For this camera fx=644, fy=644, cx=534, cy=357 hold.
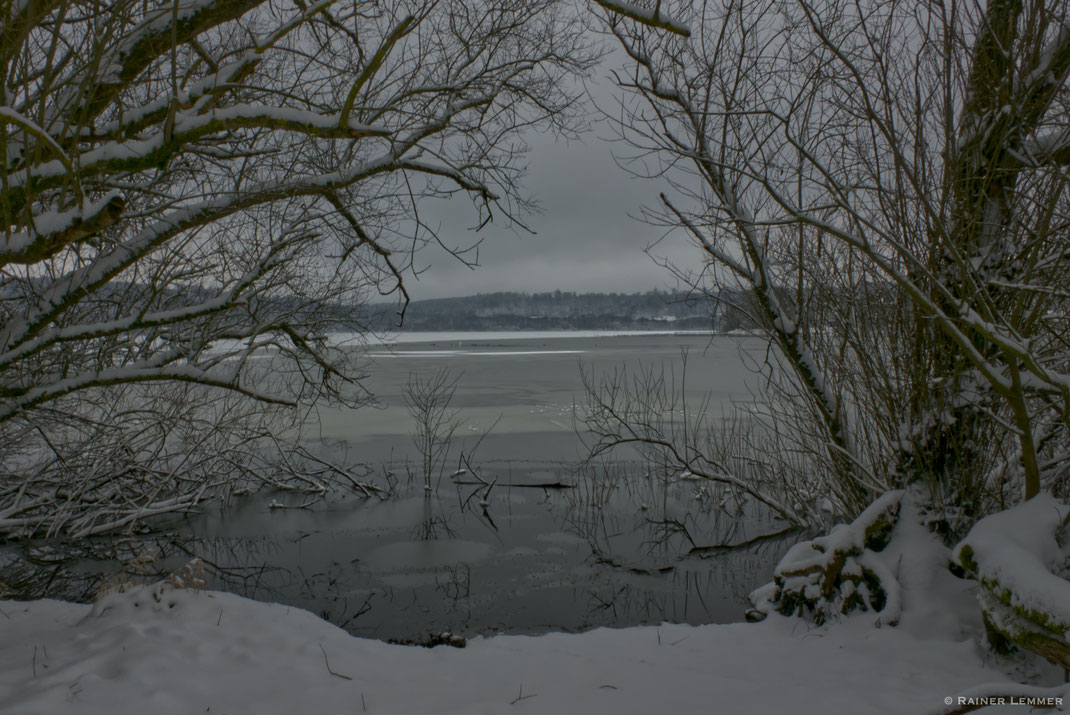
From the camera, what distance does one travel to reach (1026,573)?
347cm

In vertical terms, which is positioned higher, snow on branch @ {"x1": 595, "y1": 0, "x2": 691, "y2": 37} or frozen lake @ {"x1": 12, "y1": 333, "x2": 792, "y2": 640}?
snow on branch @ {"x1": 595, "y1": 0, "x2": 691, "y2": 37}

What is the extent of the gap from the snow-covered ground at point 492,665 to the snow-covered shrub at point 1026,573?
1.22 ft

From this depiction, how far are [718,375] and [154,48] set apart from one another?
25.6 meters

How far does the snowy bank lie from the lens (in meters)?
3.80

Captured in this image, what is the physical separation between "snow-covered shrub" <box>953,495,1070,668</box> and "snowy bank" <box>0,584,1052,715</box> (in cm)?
51

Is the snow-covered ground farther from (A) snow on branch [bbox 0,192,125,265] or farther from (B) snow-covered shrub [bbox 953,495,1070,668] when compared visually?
(A) snow on branch [bbox 0,192,125,265]

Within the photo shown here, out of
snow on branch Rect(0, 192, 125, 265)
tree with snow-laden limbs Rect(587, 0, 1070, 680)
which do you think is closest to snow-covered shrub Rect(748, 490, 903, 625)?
tree with snow-laden limbs Rect(587, 0, 1070, 680)

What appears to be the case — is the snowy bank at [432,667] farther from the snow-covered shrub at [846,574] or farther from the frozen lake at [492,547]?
the frozen lake at [492,547]

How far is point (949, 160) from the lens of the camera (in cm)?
464

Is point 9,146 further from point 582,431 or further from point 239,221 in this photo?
point 582,431

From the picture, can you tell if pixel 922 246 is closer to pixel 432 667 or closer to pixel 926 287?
pixel 926 287

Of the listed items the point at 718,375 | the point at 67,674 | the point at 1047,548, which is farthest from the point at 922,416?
the point at 718,375

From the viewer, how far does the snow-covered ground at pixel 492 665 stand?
12.5 ft

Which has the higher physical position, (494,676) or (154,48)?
(154,48)
